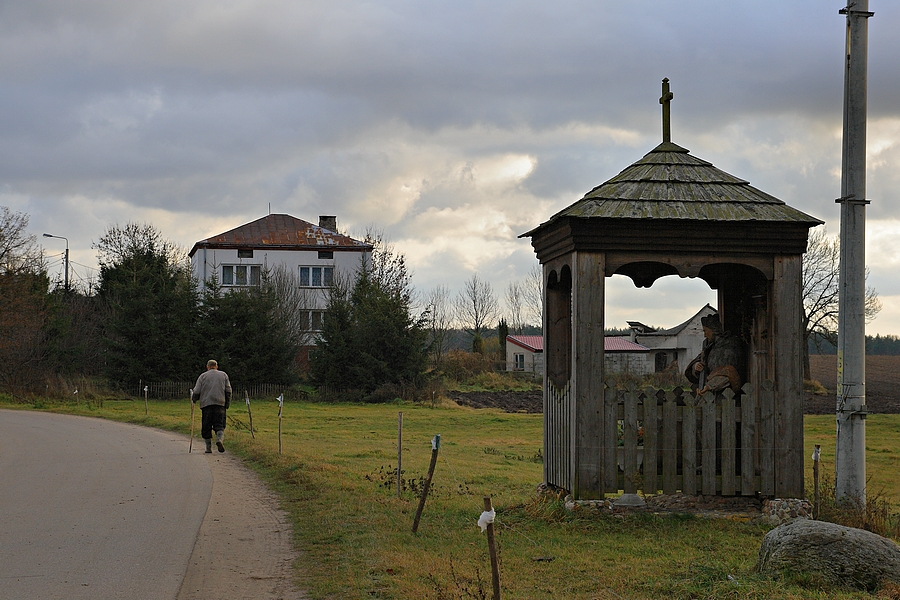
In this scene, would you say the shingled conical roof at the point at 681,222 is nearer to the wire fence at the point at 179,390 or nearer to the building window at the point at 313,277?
the wire fence at the point at 179,390

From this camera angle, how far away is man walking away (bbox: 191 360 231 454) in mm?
19219

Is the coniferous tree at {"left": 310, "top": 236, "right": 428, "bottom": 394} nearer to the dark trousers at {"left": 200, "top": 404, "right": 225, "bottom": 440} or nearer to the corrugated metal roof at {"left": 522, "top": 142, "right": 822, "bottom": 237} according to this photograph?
the dark trousers at {"left": 200, "top": 404, "right": 225, "bottom": 440}

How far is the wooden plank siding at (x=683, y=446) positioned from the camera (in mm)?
10266

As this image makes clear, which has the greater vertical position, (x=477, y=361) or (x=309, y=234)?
(x=309, y=234)

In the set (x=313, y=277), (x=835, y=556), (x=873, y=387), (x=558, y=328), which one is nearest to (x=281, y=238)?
(x=313, y=277)

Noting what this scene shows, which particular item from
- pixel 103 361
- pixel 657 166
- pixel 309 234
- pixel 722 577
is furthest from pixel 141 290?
pixel 722 577

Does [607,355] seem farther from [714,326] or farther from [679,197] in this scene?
[679,197]

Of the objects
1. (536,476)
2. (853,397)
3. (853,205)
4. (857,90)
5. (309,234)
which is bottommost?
(536,476)

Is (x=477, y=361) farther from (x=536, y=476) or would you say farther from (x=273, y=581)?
(x=273, y=581)

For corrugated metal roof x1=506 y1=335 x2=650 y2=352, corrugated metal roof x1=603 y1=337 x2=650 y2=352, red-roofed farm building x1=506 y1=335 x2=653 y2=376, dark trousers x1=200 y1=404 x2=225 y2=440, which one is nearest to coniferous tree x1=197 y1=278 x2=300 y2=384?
dark trousers x1=200 y1=404 x2=225 y2=440

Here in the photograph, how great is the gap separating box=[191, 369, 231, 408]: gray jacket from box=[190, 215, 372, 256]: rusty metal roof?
157 ft

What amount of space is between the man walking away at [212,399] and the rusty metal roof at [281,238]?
157 ft

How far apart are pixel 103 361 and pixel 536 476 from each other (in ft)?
115

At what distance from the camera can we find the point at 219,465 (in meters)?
16.8
